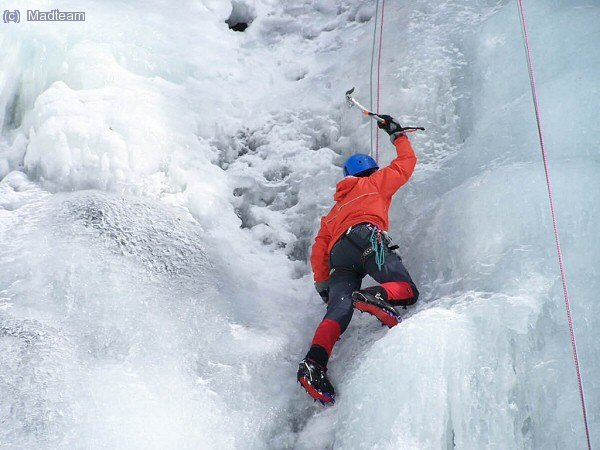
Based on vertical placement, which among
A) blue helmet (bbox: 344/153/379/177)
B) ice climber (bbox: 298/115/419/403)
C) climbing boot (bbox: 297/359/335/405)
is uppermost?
blue helmet (bbox: 344/153/379/177)

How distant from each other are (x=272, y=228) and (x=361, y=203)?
983 millimetres

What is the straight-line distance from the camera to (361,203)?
3.78 metres

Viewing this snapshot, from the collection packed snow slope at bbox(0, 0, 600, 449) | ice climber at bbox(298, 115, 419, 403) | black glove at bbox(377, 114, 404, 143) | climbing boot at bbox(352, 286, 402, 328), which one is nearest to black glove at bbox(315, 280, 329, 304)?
ice climber at bbox(298, 115, 419, 403)

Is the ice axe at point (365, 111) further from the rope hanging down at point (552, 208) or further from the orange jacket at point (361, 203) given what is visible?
the rope hanging down at point (552, 208)

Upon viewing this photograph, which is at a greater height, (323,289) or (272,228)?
(323,289)

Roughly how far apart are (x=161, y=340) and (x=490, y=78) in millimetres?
2900

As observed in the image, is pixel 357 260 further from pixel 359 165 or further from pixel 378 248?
pixel 359 165

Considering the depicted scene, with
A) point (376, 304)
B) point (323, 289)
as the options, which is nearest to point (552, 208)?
point (376, 304)

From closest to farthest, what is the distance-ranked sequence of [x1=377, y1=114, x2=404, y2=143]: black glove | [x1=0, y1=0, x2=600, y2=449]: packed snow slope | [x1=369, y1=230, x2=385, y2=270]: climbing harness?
[x1=0, y1=0, x2=600, y2=449]: packed snow slope → [x1=369, y1=230, x2=385, y2=270]: climbing harness → [x1=377, y1=114, x2=404, y2=143]: black glove

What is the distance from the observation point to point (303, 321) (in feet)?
12.6

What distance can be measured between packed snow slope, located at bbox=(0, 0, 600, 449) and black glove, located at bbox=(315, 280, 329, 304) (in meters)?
0.15

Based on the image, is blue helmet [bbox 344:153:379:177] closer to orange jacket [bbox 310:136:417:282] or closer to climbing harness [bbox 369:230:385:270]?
orange jacket [bbox 310:136:417:282]

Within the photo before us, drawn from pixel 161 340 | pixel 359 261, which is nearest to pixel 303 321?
pixel 359 261

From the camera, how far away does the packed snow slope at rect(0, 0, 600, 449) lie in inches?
111
